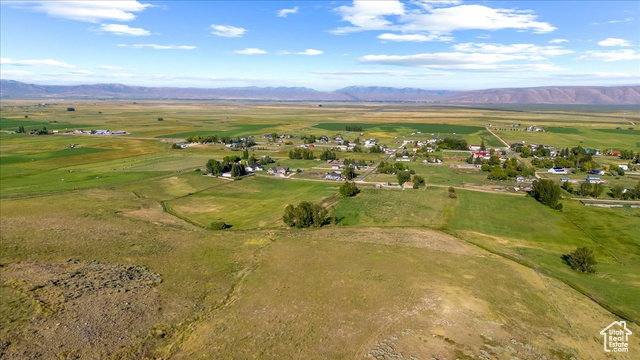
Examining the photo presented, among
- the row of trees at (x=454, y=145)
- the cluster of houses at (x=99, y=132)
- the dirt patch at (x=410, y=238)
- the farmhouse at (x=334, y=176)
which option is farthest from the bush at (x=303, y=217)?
the cluster of houses at (x=99, y=132)

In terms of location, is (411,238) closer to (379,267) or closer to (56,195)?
(379,267)

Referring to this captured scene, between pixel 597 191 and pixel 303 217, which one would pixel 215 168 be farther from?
pixel 597 191

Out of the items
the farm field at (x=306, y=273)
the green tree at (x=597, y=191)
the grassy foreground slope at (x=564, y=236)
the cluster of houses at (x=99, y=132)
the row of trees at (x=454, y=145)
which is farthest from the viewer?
the cluster of houses at (x=99, y=132)

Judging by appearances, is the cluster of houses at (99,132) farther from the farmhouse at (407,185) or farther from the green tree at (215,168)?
the farmhouse at (407,185)

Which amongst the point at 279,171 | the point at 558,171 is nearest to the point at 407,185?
the point at 279,171

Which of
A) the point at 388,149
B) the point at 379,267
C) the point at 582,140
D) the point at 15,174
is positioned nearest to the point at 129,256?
the point at 379,267
